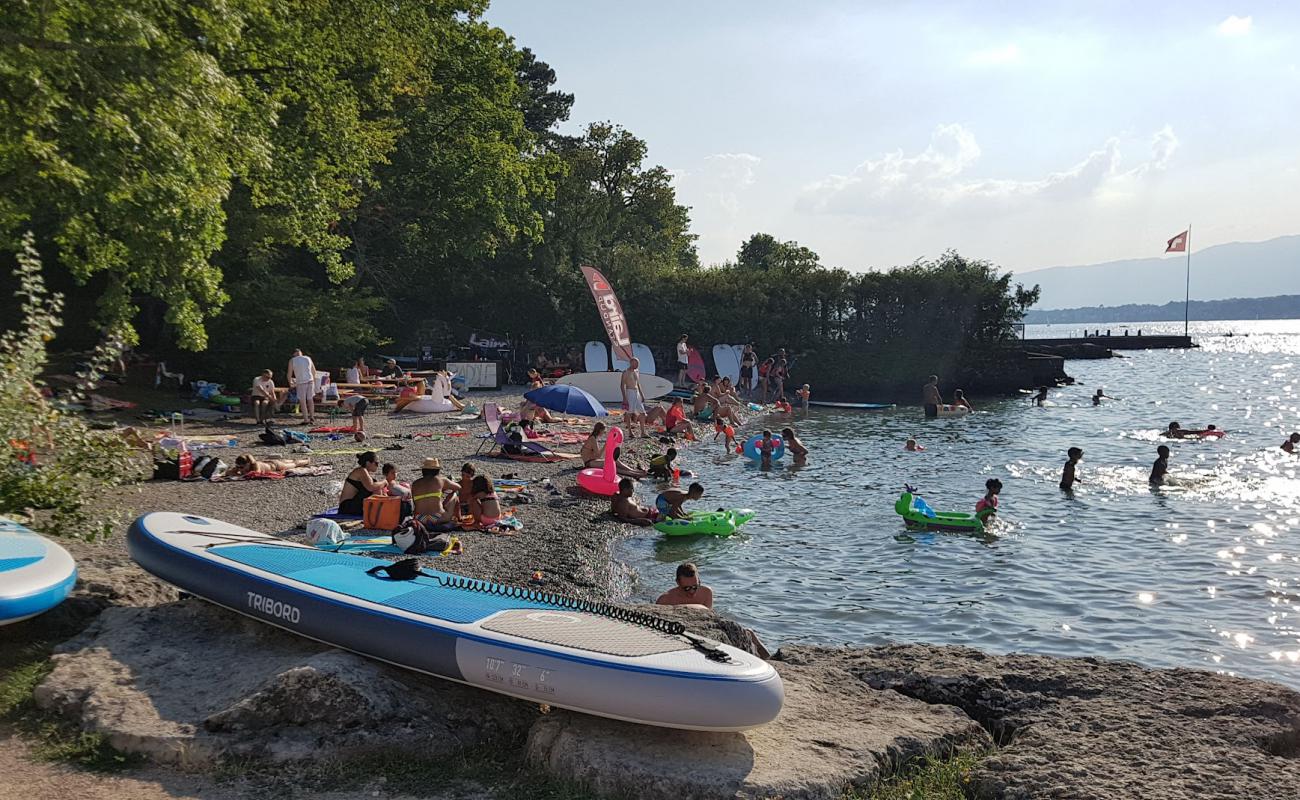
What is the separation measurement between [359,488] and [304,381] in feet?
31.7

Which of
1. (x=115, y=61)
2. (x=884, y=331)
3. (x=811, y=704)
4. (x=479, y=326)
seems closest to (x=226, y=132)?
(x=115, y=61)

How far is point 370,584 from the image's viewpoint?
7102mm

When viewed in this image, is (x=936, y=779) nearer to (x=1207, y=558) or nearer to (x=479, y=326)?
(x=1207, y=558)

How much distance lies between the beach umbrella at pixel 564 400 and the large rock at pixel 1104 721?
506 inches

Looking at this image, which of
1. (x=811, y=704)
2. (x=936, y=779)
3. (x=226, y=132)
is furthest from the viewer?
(x=226, y=132)

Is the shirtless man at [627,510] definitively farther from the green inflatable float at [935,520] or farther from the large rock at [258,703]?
the large rock at [258,703]

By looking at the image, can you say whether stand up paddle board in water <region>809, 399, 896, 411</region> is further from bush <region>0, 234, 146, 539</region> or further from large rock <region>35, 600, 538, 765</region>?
large rock <region>35, 600, 538, 765</region>

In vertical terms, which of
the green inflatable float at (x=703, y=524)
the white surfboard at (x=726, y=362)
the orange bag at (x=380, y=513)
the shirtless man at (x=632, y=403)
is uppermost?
the white surfboard at (x=726, y=362)

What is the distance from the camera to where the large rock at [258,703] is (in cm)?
559

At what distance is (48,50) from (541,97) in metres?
47.7

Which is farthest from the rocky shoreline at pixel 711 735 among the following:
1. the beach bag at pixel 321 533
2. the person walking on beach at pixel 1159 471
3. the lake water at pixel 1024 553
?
the person walking on beach at pixel 1159 471

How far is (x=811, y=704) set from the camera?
22.0 ft

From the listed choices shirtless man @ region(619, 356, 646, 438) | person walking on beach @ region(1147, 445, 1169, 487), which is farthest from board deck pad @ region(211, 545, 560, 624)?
person walking on beach @ region(1147, 445, 1169, 487)

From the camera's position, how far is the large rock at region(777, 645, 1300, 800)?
5520mm
